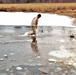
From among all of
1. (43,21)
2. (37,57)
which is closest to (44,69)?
(37,57)

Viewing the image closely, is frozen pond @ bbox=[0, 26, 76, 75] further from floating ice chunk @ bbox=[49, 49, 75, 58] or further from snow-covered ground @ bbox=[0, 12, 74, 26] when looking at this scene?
snow-covered ground @ bbox=[0, 12, 74, 26]

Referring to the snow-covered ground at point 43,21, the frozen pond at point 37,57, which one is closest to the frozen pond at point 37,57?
the frozen pond at point 37,57

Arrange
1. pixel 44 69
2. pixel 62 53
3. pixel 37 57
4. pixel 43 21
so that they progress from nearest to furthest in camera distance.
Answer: pixel 44 69, pixel 37 57, pixel 62 53, pixel 43 21

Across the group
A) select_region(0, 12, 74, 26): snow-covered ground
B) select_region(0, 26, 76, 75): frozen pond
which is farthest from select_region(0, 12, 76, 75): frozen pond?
select_region(0, 12, 74, 26): snow-covered ground

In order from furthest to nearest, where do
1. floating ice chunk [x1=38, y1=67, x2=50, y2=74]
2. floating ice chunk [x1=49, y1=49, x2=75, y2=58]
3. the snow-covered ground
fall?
the snow-covered ground, floating ice chunk [x1=49, y1=49, x2=75, y2=58], floating ice chunk [x1=38, y1=67, x2=50, y2=74]

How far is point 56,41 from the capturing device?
16.6 meters

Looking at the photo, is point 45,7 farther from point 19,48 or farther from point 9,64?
point 9,64

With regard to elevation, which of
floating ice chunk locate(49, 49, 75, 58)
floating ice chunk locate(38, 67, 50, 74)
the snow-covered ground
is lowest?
the snow-covered ground

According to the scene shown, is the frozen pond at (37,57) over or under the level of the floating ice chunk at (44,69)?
under

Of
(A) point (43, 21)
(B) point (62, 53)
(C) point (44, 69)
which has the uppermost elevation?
(C) point (44, 69)

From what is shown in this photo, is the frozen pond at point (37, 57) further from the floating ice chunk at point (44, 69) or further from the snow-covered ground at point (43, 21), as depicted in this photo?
the snow-covered ground at point (43, 21)

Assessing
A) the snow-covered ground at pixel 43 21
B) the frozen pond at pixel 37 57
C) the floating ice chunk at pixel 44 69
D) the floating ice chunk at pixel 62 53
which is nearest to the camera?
the floating ice chunk at pixel 44 69

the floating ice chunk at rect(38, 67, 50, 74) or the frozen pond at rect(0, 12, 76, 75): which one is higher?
the floating ice chunk at rect(38, 67, 50, 74)

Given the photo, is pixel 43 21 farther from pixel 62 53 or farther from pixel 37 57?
pixel 37 57
